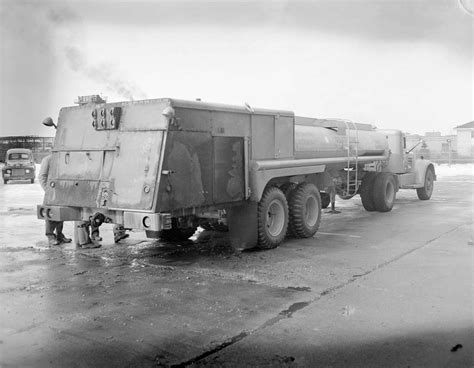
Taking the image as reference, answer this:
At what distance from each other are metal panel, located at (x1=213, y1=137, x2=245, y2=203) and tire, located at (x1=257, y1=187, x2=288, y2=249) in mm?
509

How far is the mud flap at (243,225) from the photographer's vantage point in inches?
317

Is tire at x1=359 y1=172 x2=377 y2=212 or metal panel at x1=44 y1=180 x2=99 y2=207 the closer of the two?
metal panel at x1=44 y1=180 x2=99 y2=207

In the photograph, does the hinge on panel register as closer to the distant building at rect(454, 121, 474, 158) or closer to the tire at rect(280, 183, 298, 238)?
the tire at rect(280, 183, 298, 238)

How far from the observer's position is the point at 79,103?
7930mm

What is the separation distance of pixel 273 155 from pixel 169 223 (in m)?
2.83

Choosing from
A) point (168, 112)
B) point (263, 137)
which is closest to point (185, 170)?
point (168, 112)

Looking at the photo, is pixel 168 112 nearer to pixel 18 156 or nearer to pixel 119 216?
pixel 119 216

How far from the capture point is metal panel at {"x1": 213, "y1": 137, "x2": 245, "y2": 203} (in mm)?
7578

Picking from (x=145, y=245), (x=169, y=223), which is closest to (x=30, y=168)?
(x=145, y=245)

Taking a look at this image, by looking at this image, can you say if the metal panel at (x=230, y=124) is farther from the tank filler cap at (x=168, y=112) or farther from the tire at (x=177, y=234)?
the tire at (x=177, y=234)

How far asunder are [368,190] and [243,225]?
21.9 ft

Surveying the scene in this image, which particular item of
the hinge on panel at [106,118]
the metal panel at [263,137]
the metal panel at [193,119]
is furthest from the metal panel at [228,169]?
the hinge on panel at [106,118]

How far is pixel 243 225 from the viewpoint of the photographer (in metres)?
8.11

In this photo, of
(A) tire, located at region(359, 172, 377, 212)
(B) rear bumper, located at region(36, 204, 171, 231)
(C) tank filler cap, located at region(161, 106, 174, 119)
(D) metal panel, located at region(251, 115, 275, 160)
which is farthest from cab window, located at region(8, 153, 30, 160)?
(C) tank filler cap, located at region(161, 106, 174, 119)
